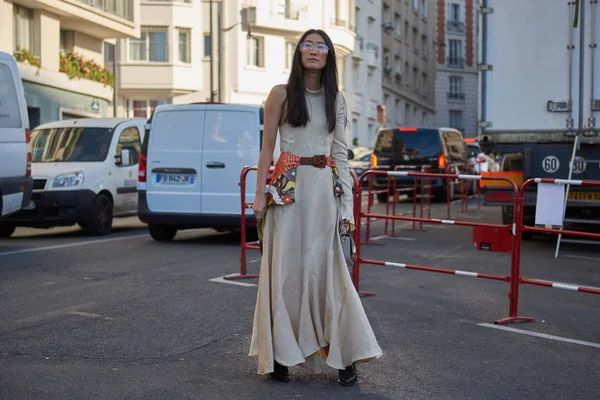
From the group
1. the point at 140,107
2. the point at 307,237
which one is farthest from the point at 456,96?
the point at 307,237

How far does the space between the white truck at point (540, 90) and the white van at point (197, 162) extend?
11.4 feet

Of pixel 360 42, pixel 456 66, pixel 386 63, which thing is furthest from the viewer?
pixel 456 66

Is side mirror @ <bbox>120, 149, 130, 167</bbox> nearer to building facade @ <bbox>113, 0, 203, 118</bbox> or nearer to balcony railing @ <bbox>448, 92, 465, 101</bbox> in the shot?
building facade @ <bbox>113, 0, 203, 118</bbox>

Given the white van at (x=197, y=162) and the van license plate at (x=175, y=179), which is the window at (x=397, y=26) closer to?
the white van at (x=197, y=162)

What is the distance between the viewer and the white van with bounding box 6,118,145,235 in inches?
566

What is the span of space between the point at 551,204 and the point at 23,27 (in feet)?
79.7

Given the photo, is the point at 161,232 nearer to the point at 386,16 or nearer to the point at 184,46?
the point at 184,46

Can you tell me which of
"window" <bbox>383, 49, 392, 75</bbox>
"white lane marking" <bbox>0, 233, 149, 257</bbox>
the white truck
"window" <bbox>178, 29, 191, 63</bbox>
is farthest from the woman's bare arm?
"window" <bbox>383, 49, 392, 75</bbox>

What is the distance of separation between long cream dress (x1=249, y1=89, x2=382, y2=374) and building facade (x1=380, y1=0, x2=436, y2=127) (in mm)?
55038

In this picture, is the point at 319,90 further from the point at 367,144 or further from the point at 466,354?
the point at 367,144

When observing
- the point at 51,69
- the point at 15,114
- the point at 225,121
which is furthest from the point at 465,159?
the point at 15,114

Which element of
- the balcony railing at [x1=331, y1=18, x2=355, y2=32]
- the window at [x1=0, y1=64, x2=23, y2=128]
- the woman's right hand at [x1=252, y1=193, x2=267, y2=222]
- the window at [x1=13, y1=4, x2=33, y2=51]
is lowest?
the woman's right hand at [x1=252, y1=193, x2=267, y2=222]

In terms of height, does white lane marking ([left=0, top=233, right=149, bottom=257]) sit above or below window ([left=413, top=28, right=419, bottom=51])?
below

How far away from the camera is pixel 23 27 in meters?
29.2
